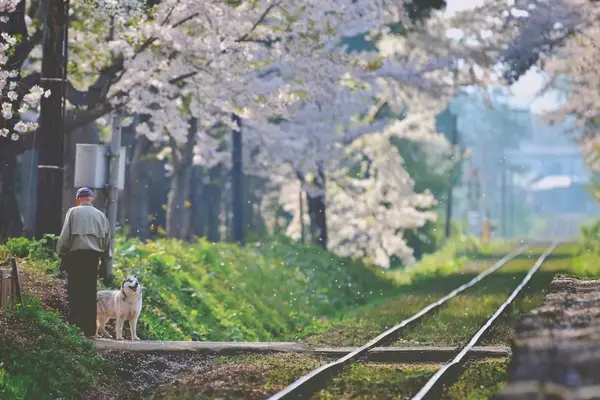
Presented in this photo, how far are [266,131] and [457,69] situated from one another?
6225mm

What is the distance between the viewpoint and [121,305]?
682 inches

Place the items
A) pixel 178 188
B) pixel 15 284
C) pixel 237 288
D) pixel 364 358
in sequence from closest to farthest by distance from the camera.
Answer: pixel 15 284 → pixel 364 358 → pixel 237 288 → pixel 178 188

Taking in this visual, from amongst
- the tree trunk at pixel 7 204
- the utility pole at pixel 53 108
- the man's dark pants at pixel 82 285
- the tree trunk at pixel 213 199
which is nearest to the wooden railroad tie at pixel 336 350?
the man's dark pants at pixel 82 285

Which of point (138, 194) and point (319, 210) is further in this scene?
point (319, 210)

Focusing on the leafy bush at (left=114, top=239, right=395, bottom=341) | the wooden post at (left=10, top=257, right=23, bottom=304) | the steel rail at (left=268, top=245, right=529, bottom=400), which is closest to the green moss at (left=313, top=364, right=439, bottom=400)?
the steel rail at (left=268, top=245, right=529, bottom=400)

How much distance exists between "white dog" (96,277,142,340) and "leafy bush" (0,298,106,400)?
4.21 ft

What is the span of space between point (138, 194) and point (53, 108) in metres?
17.7

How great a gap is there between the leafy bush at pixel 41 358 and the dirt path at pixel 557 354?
187 inches

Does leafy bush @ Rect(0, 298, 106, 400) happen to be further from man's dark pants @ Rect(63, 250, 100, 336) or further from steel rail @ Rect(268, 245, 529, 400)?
steel rail @ Rect(268, 245, 529, 400)

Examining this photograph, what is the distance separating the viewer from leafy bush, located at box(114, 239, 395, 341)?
846 inches

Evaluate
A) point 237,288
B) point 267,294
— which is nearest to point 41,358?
point 237,288

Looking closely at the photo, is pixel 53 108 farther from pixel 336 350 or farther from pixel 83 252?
pixel 336 350

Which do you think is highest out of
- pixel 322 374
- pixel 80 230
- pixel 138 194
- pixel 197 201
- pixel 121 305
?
pixel 138 194

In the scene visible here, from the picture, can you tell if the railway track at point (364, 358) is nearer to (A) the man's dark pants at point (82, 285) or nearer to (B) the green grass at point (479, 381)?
(B) the green grass at point (479, 381)
